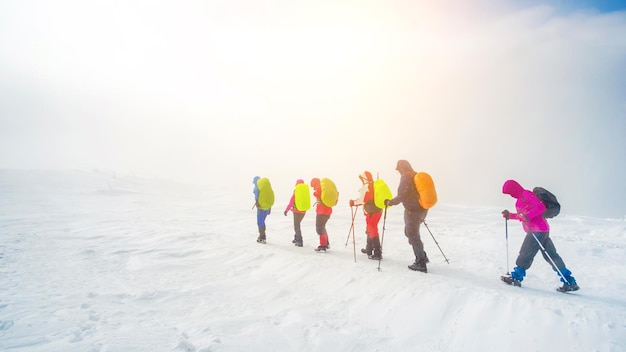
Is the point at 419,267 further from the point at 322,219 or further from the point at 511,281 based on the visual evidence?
the point at 322,219

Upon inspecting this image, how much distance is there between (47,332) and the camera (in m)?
3.76

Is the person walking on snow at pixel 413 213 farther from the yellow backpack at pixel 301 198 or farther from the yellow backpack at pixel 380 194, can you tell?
the yellow backpack at pixel 301 198

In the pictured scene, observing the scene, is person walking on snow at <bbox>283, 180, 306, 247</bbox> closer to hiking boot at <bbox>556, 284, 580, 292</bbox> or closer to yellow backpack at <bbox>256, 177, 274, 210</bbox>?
yellow backpack at <bbox>256, 177, 274, 210</bbox>

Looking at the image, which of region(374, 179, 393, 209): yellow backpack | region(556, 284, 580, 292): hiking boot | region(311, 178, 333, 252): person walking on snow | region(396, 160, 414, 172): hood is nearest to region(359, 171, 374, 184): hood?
region(374, 179, 393, 209): yellow backpack

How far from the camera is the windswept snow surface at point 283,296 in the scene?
156 inches

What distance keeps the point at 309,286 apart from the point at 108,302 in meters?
3.43

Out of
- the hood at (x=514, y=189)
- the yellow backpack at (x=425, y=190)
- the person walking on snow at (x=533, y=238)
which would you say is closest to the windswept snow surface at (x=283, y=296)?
the person walking on snow at (x=533, y=238)

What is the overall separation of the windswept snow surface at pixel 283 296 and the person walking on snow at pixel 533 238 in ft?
0.97

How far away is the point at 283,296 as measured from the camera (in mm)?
5535

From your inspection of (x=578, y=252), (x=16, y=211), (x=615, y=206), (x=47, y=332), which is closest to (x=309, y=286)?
(x=47, y=332)

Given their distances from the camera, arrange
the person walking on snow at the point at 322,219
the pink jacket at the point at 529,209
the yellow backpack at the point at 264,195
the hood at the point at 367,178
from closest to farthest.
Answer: the pink jacket at the point at 529,209, the hood at the point at 367,178, the person walking on snow at the point at 322,219, the yellow backpack at the point at 264,195

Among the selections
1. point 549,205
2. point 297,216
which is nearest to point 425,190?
point 549,205

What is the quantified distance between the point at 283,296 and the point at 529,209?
5176 mm

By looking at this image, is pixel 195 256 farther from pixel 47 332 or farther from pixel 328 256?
pixel 47 332
